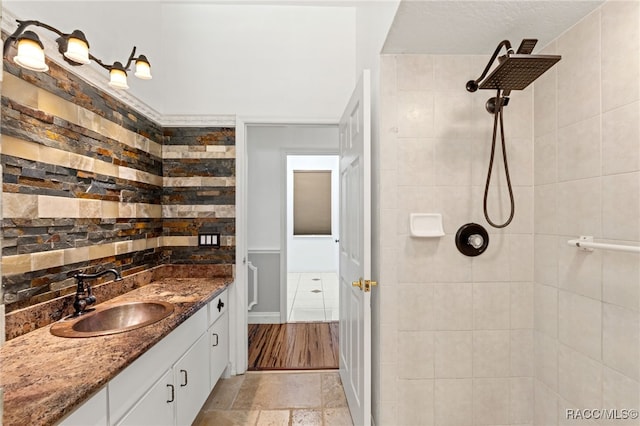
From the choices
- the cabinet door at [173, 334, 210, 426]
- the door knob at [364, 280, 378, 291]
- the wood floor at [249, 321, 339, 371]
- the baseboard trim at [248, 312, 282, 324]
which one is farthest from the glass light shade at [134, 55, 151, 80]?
the baseboard trim at [248, 312, 282, 324]

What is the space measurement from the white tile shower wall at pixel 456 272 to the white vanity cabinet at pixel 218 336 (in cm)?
112

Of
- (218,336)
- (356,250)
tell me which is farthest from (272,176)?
(356,250)

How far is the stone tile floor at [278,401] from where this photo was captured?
218cm

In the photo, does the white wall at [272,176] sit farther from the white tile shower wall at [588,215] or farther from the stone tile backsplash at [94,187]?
the white tile shower wall at [588,215]

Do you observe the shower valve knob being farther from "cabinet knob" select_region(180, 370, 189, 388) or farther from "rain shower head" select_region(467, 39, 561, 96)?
"cabinet knob" select_region(180, 370, 189, 388)

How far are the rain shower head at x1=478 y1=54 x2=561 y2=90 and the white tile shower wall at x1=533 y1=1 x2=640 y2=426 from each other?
25cm

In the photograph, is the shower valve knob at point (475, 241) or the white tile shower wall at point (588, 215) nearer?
the white tile shower wall at point (588, 215)

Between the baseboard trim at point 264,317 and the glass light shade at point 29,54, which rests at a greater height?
the glass light shade at point 29,54

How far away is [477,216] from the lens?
1.84m

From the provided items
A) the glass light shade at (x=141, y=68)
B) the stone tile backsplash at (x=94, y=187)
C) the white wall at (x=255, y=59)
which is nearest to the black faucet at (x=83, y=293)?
the stone tile backsplash at (x=94, y=187)

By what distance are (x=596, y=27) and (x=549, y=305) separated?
1271 mm

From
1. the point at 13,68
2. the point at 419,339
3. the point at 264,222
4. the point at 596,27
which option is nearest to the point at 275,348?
the point at 264,222

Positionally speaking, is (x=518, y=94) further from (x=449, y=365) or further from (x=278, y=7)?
(x=278, y=7)

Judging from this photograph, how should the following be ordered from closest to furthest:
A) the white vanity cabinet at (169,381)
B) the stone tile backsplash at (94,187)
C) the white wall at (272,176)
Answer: the white vanity cabinet at (169,381) → the stone tile backsplash at (94,187) → the white wall at (272,176)
